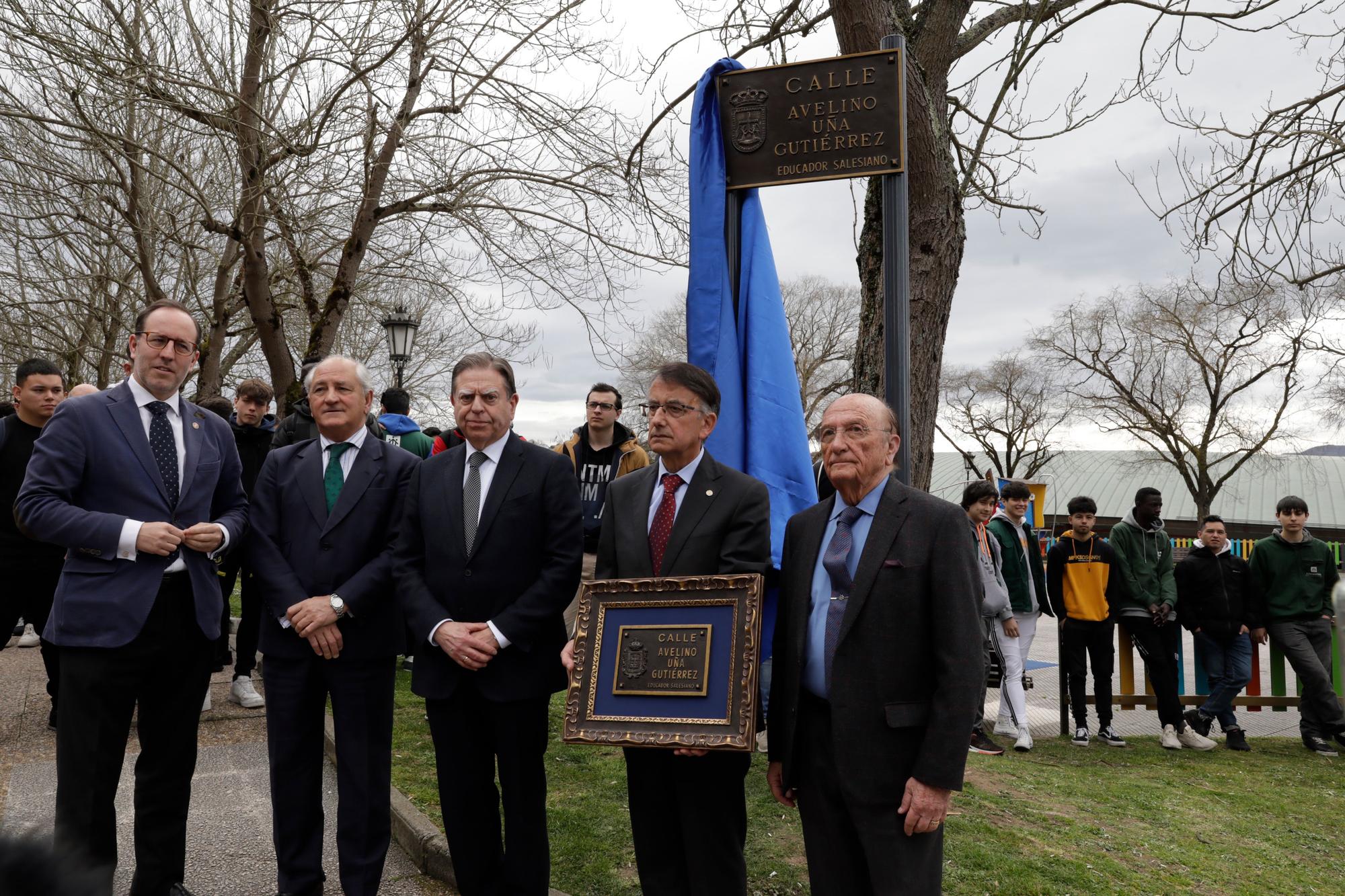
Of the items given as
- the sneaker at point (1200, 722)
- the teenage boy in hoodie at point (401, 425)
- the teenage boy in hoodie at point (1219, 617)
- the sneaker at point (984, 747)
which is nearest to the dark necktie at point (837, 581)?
the teenage boy in hoodie at point (401, 425)

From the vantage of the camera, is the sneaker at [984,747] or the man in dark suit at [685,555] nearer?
the man in dark suit at [685,555]

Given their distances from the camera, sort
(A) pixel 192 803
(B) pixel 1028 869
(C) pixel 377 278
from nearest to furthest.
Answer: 1. (B) pixel 1028 869
2. (A) pixel 192 803
3. (C) pixel 377 278

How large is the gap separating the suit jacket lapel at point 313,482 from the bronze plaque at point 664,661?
1.61 meters

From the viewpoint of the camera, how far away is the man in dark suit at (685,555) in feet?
10.8

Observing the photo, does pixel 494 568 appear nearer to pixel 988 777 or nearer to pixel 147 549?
pixel 147 549

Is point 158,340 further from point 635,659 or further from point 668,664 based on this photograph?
point 668,664

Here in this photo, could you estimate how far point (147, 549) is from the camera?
365 centimetres

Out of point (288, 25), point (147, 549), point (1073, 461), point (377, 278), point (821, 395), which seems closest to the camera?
point (147, 549)

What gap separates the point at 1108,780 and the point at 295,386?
873 cm

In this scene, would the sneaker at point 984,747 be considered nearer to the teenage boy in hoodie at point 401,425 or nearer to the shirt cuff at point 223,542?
the teenage boy in hoodie at point 401,425

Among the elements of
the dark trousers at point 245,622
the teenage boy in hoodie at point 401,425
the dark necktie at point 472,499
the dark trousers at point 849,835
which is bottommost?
the dark trousers at point 849,835

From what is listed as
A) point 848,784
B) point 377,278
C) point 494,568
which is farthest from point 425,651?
point 377,278

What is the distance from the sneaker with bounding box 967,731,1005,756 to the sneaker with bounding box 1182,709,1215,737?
254 centimetres

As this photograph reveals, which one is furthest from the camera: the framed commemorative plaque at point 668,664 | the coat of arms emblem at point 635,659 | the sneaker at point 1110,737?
the sneaker at point 1110,737
